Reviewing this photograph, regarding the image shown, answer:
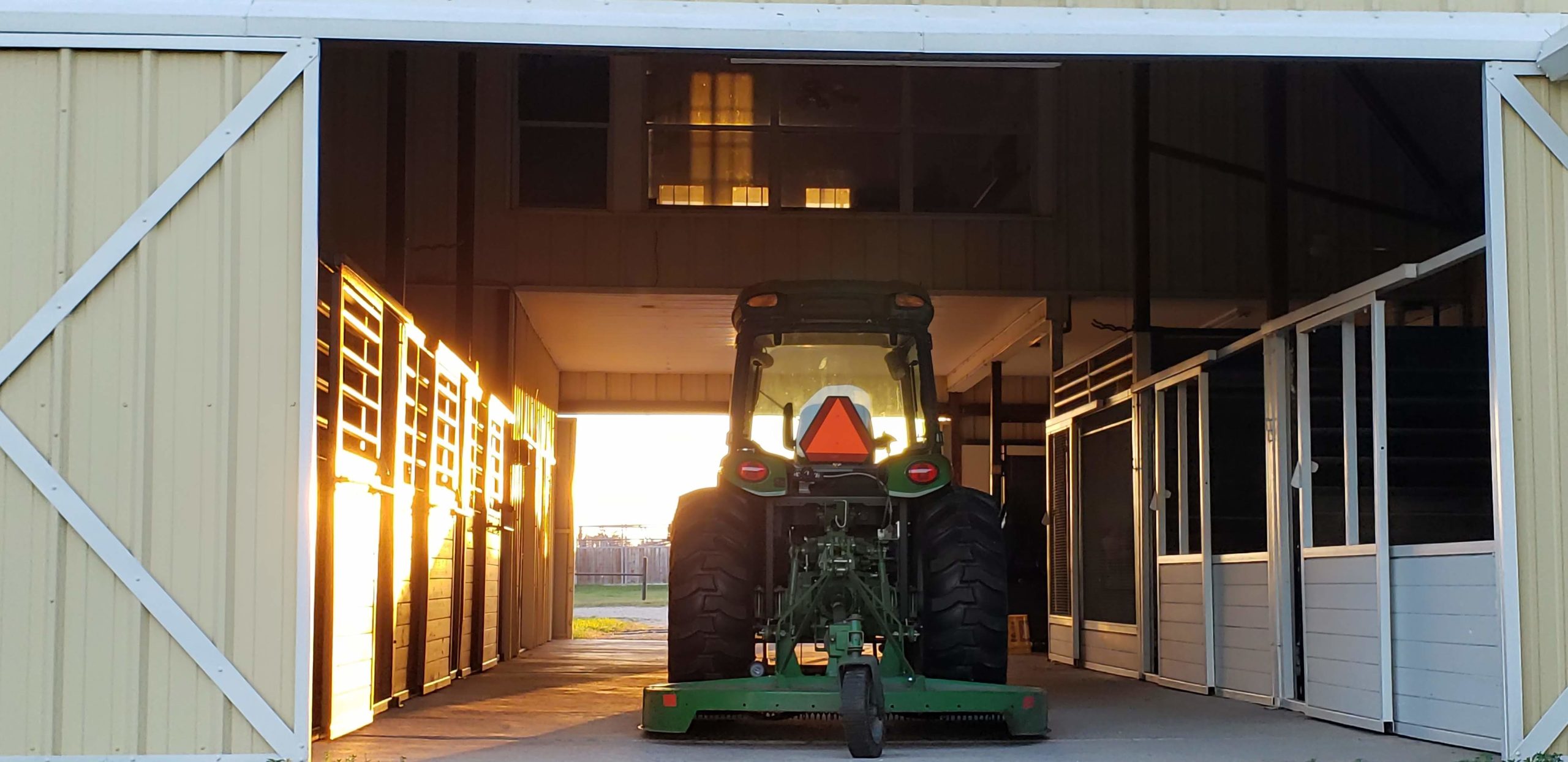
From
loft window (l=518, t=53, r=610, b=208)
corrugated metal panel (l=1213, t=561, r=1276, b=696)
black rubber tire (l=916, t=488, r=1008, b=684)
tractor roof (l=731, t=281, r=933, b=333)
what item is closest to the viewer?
black rubber tire (l=916, t=488, r=1008, b=684)

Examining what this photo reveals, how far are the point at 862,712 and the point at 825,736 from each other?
1216 mm

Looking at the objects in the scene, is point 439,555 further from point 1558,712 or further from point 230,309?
point 1558,712

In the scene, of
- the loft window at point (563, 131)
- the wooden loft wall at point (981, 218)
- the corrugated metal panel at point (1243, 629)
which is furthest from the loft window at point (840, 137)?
the corrugated metal panel at point (1243, 629)

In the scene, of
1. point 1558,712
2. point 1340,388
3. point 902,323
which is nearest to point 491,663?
point 902,323

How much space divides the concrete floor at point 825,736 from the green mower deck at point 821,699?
0.40 ft

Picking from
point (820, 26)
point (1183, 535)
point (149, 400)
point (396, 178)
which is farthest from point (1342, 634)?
point (396, 178)

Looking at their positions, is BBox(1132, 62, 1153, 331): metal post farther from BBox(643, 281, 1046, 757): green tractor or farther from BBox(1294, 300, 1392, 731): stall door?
BBox(643, 281, 1046, 757): green tractor

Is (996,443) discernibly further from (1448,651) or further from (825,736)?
(1448,651)

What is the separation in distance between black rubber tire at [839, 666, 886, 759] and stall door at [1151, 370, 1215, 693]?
4.33 meters

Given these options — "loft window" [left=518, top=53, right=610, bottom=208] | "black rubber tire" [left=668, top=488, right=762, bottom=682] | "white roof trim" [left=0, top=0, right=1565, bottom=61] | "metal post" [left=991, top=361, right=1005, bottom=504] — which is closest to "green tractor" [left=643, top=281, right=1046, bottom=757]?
"black rubber tire" [left=668, top=488, right=762, bottom=682]

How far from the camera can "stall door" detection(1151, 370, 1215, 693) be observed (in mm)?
10172

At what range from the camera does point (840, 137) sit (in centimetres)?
1472

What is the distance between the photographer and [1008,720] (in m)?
6.99

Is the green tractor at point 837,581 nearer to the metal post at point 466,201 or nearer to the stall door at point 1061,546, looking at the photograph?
the metal post at point 466,201
